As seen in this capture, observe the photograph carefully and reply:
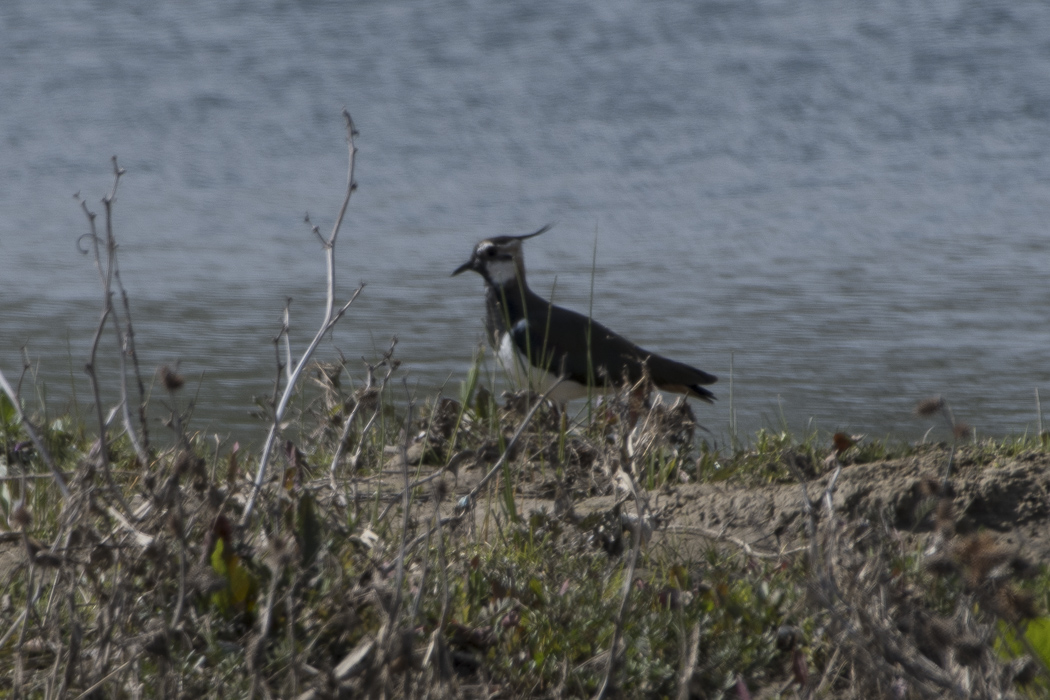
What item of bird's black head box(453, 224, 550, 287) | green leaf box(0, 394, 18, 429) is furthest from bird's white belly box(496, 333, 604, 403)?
green leaf box(0, 394, 18, 429)

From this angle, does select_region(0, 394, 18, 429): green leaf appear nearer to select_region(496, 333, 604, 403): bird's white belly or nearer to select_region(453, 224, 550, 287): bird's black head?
select_region(496, 333, 604, 403): bird's white belly

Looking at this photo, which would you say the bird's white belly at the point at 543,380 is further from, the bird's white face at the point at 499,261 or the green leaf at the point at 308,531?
the green leaf at the point at 308,531

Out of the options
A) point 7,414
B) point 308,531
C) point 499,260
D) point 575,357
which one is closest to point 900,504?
point 308,531

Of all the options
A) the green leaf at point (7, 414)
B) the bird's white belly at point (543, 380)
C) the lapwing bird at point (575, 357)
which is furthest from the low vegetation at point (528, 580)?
the bird's white belly at point (543, 380)

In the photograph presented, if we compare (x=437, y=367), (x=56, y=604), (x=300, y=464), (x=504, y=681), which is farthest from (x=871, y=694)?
(x=437, y=367)

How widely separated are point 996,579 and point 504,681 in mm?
892

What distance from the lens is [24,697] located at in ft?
6.98

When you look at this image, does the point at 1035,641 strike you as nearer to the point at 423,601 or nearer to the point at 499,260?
the point at 423,601

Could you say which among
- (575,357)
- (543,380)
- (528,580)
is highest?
(528,580)

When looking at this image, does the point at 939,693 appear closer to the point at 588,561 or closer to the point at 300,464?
the point at 588,561

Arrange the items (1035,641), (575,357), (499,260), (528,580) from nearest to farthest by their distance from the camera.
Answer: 1. (1035,641)
2. (528,580)
3. (575,357)
4. (499,260)

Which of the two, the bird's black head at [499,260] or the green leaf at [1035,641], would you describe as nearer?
the green leaf at [1035,641]

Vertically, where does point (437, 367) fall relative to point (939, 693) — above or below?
below

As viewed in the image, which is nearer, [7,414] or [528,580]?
[528,580]
